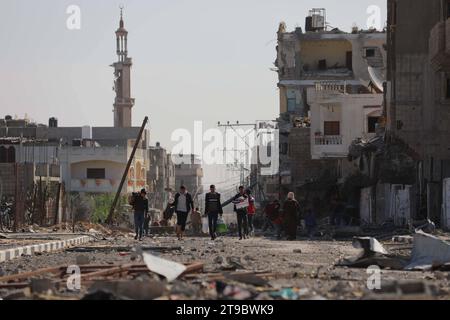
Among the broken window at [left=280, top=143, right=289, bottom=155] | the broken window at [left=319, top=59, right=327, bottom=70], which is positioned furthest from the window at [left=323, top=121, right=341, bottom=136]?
the broken window at [left=319, top=59, right=327, bottom=70]

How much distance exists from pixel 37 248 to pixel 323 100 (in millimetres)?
43821

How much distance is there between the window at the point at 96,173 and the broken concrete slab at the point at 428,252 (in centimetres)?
8473

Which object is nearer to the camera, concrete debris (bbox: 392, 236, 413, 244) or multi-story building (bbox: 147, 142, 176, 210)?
concrete debris (bbox: 392, 236, 413, 244)

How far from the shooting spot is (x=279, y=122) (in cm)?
8631

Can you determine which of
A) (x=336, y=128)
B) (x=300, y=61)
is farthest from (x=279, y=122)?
(x=336, y=128)

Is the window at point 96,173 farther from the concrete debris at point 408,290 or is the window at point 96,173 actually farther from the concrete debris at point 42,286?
the concrete debris at point 408,290

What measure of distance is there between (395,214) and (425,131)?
181 inches

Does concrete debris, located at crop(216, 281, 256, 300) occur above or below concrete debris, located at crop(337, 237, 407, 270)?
above

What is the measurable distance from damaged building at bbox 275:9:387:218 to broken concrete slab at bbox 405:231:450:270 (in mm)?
42874

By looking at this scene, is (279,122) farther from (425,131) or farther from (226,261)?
(226,261)

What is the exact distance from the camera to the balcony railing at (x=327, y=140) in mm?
68875

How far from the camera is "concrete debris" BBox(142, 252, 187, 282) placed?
1410cm

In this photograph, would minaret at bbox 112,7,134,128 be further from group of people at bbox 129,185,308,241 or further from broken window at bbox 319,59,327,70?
group of people at bbox 129,185,308,241

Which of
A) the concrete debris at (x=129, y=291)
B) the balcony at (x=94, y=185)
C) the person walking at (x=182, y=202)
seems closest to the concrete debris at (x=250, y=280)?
the concrete debris at (x=129, y=291)
